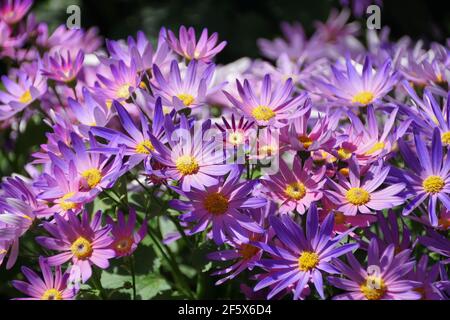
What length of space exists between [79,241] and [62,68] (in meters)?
0.43

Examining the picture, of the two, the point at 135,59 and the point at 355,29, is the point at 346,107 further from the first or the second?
the point at 355,29

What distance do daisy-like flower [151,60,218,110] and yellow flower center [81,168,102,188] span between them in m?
0.16

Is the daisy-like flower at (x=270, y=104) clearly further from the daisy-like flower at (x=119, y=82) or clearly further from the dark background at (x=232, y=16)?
the dark background at (x=232, y=16)

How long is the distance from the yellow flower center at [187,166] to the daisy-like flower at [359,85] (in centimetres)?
32

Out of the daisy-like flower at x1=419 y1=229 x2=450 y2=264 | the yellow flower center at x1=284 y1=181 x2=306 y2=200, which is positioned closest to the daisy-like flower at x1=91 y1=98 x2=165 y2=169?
the yellow flower center at x1=284 y1=181 x2=306 y2=200

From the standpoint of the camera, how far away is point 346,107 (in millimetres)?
1188

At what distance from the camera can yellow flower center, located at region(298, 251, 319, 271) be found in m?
0.95

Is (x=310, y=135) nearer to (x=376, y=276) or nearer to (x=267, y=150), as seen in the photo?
(x=267, y=150)

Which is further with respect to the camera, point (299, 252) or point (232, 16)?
point (232, 16)

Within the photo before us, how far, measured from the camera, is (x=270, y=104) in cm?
109

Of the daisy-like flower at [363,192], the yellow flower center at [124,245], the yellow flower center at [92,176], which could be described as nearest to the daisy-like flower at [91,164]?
the yellow flower center at [92,176]

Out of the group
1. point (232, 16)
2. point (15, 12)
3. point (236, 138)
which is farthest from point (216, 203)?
point (232, 16)

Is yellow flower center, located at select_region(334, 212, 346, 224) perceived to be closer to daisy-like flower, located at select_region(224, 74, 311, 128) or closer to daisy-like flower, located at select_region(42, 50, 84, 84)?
daisy-like flower, located at select_region(224, 74, 311, 128)

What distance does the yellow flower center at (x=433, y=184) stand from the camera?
1.00 meters
